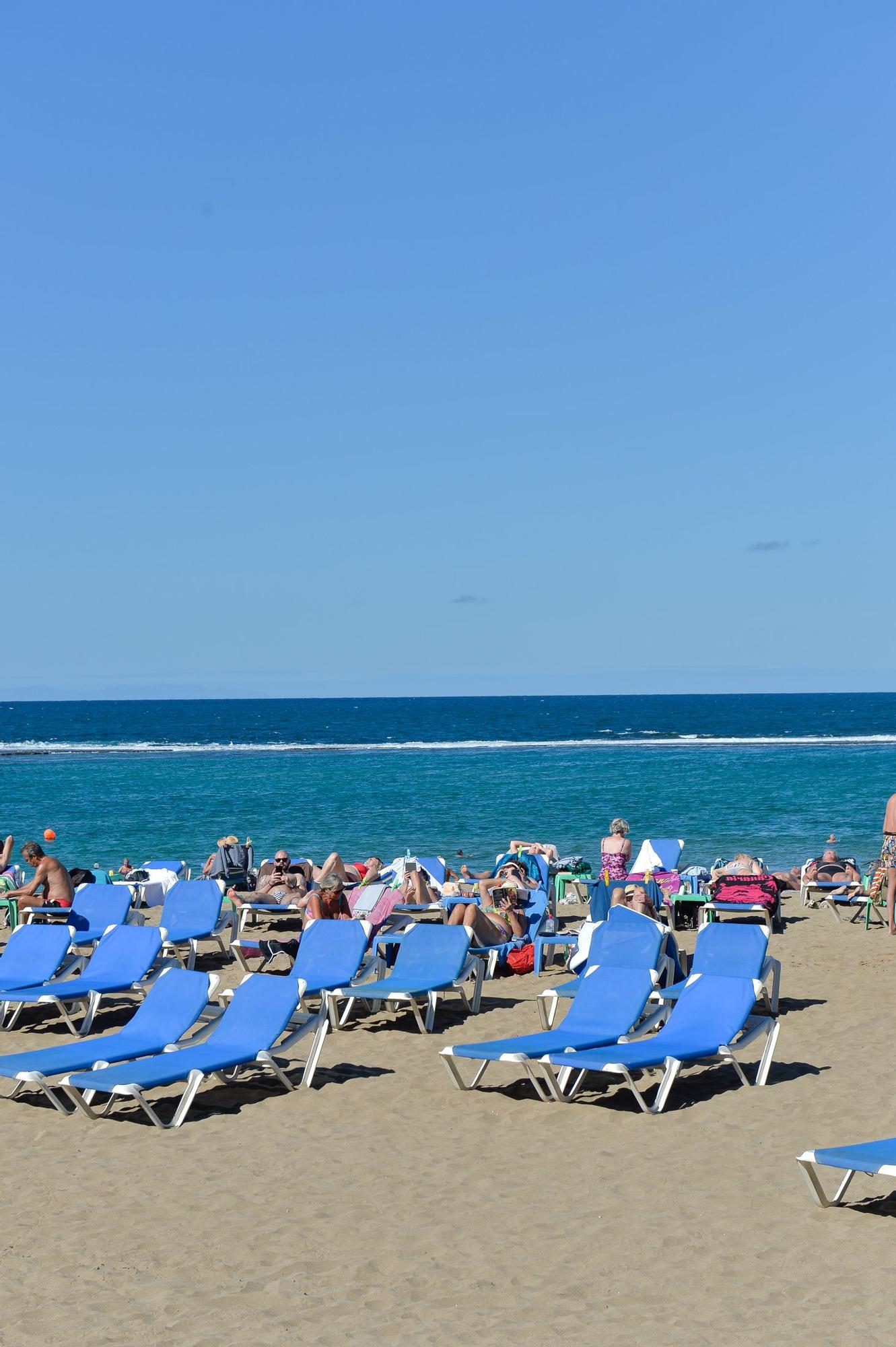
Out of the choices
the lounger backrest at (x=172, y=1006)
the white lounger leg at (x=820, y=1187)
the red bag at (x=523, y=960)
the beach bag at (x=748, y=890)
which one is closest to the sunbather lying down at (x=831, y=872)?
the beach bag at (x=748, y=890)

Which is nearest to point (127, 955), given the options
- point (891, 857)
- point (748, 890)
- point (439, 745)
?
point (748, 890)

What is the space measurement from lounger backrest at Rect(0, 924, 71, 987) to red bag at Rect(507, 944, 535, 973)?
11.9ft

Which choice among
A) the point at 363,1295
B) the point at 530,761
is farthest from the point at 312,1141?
the point at 530,761

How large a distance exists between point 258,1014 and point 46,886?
5.50 metres

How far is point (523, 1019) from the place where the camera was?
30.1 feet

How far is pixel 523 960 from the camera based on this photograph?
11039 millimetres

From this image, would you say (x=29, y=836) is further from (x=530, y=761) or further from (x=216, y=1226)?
(x=530, y=761)

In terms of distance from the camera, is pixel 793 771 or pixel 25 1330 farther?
pixel 793 771

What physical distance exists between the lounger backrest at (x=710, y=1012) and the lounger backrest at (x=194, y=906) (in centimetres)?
493

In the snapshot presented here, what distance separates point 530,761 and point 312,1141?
153ft

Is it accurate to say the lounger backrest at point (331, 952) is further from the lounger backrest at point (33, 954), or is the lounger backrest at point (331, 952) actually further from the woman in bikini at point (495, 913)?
the lounger backrest at point (33, 954)

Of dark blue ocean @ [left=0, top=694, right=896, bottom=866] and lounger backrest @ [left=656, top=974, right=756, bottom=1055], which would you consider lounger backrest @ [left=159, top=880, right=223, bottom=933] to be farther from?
dark blue ocean @ [left=0, top=694, right=896, bottom=866]

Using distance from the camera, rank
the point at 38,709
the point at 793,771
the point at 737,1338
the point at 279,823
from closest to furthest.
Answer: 1. the point at 737,1338
2. the point at 279,823
3. the point at 793,771
4. the point at 38,709

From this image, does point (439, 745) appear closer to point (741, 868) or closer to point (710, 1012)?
point (741, 868)
